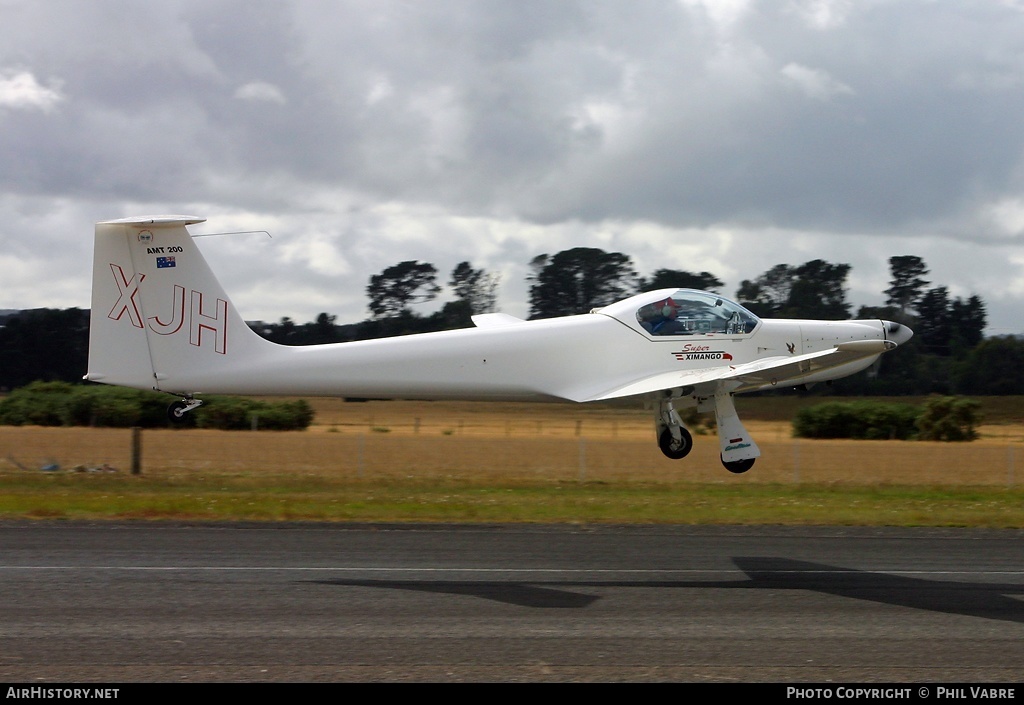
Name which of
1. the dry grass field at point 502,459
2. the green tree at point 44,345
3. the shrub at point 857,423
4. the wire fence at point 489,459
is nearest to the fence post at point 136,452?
the wire fence at point 489,459

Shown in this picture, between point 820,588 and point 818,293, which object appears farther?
point 818,293

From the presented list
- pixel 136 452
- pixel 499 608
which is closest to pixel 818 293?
pixel 136 452

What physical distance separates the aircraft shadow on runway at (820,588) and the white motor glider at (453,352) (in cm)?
171

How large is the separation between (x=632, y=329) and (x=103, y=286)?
22.4ft

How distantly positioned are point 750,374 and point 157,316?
25.0 ft

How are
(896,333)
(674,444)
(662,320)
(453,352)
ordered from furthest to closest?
→ (896,333) → (674,444) → (662,320) → (453,352)

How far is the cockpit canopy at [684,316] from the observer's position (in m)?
14.2

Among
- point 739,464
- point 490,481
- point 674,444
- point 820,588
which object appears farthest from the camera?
point 490,481

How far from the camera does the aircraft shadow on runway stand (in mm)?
12273

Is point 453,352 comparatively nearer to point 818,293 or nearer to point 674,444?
point 674,444

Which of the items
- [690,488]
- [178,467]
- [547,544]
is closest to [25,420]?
[178,467]

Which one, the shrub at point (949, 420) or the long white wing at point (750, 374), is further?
the shrub at point (949, 420)

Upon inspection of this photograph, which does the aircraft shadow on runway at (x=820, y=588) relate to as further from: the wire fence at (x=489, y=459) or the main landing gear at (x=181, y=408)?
the wire fence at (x=489, y=459)

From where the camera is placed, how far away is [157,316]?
1337 centimetres
